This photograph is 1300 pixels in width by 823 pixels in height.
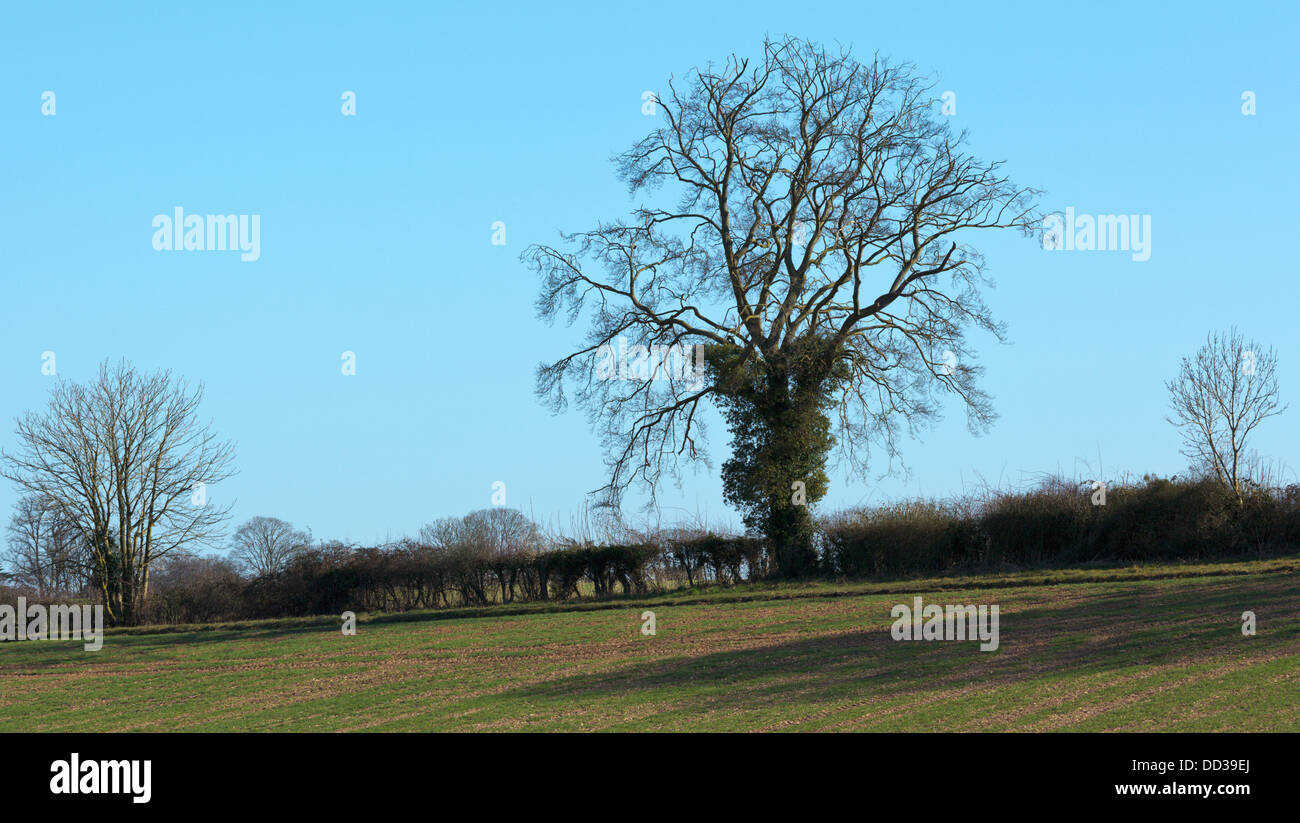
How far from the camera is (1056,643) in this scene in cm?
1479

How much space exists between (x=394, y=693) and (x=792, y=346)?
18703 millimetres

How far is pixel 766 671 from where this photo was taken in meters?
14.3

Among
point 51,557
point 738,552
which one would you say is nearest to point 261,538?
point 51,557

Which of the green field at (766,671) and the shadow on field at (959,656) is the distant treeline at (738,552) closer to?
the green field at (766,671)

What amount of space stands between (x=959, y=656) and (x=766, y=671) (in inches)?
99.0

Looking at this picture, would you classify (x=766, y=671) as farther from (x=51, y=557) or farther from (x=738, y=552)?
(x=51, y=557)

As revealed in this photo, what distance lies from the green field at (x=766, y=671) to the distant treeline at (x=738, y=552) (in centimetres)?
304

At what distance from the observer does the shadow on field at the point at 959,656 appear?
499 inches

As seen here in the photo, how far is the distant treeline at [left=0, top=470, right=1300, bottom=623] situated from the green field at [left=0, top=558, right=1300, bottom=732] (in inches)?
120

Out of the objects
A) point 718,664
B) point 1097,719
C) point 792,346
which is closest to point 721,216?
point 792,346

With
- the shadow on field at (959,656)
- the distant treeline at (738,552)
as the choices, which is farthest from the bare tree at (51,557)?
the shadow on field at (959,656)

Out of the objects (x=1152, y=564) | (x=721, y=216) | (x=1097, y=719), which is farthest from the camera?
(x=721, y=216)

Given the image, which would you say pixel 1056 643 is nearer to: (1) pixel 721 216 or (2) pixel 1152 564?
(2) pixel 1152 564

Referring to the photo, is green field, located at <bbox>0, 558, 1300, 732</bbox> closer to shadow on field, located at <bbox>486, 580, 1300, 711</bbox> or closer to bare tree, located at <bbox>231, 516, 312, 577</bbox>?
shadow on field, located at <bbox>486, 580, 1300, 711</bbox>
